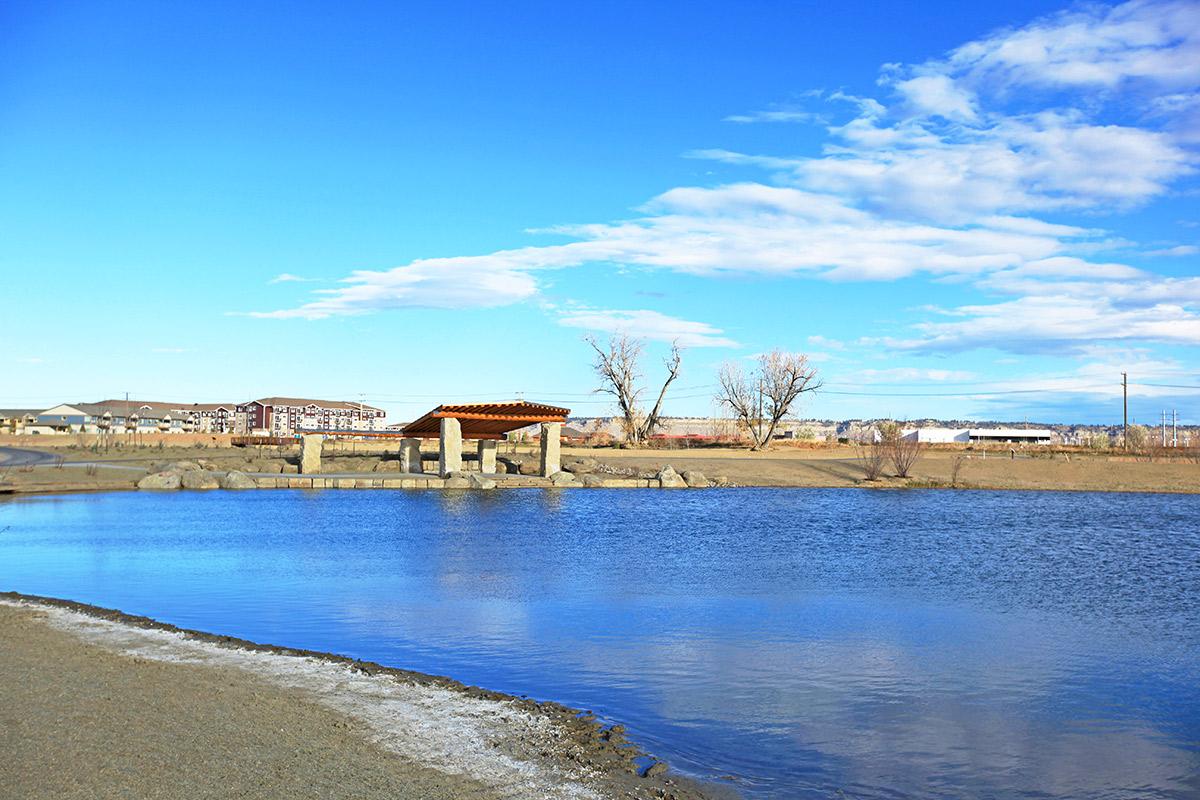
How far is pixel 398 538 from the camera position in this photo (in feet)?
79.4

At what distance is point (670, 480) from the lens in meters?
46.5

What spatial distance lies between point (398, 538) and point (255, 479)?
Answer: 1986cm

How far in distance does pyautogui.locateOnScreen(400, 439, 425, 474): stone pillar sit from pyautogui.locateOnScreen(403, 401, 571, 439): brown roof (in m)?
0.57

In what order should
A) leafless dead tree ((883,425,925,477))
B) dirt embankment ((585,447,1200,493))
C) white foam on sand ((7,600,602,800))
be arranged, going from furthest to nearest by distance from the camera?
1. leafless dead tree ((883,425,925,477))
2. dirt embankment ((585,447,1200,493))
3. white foam on sand ((7,600,602,800))

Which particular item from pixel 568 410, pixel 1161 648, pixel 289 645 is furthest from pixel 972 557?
pixel 568 410

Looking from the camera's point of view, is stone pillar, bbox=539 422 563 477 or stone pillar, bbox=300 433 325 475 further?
stone pillar, bbox=300 433 325 475

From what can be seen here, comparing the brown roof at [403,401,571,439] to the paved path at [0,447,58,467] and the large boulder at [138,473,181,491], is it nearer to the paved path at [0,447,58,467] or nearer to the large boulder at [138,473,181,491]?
the large boulder at [138,473,181,491]

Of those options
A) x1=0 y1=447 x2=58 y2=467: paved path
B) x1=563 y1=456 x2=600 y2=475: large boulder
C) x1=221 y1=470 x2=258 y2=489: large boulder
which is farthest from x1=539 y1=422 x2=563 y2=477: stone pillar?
x1=0 y1=447 x2=58 y2=467: paved path

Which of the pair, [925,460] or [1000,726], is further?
[925,460]

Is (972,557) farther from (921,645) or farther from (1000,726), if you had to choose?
(1000,726)

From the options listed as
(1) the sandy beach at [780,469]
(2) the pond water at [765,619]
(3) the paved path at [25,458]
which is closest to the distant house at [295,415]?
(3) the paved path at [25,458]

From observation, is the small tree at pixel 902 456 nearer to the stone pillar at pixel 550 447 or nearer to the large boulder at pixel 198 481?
the stone pillar at pixel 550 447

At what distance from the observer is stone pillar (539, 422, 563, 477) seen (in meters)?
45.8

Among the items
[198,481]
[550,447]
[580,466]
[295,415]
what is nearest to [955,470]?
[580,466]
